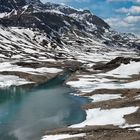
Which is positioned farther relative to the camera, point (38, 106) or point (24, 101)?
point (24, 101)

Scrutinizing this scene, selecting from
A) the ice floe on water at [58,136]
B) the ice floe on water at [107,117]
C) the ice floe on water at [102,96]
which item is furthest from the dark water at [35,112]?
the ice floe on water at [102,96]

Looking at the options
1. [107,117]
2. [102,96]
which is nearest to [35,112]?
[107,117]

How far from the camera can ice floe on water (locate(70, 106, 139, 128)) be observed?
52.6m

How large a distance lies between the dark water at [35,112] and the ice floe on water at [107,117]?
208 cm

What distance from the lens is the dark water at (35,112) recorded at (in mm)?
52500

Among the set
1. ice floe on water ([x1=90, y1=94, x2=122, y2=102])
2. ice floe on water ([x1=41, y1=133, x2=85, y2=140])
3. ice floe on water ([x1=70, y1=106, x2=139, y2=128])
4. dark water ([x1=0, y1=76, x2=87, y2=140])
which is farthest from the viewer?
ice floe on water ([x1=90, y1=94, x2=122, y2=102])

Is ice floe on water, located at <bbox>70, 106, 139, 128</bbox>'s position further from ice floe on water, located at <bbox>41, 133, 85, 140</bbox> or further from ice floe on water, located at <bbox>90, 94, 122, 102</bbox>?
ice floe on water, located at <bbox>90, 94, 122, 102</bbox>

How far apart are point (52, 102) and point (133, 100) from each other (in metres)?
21.0

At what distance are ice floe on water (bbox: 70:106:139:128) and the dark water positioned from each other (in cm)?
208

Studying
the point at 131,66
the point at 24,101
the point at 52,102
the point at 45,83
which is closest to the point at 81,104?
the point at 52,102

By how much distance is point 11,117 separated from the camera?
62125 millimetres

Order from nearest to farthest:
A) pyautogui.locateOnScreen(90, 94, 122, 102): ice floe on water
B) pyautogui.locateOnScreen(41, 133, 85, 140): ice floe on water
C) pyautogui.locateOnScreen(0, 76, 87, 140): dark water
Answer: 1. pyautogui.locateOnScreen(41, 133, 85, 140): ice floe on water
2. pyautogui.locateOnScreen(0, 76, 87, 140): dark water
3. pyautogui.locateOnScreen(90, 94, 122, 102): ice floe on water

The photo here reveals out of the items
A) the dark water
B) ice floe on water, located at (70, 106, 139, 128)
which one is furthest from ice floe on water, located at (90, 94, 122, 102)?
ice floe on water, located at (70, 106, 139, 128)

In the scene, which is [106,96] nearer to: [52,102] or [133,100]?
[52,102]
